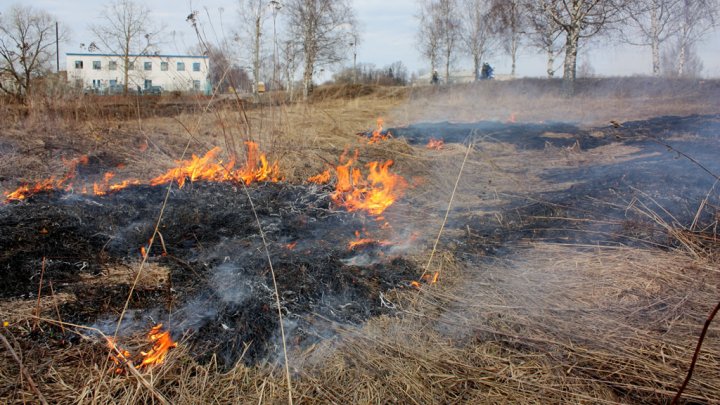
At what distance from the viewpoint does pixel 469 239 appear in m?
4.22

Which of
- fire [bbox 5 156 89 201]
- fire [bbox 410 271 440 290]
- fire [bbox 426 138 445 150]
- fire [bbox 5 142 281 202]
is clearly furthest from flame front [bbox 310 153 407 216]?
fire [bbox 5 156 89 201]

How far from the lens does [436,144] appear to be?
9609 millimetres

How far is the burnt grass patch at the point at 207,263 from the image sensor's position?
2.71 meters

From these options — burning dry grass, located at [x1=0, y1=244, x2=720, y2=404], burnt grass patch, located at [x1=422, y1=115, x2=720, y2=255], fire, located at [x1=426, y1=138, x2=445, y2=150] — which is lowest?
burning dry grass, located at [x1=0, y1=244, x2=720, y2=404]

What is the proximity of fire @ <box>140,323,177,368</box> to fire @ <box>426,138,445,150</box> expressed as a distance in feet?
25.2

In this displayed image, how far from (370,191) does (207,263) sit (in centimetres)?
278

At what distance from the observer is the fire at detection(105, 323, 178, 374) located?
7.55 feet

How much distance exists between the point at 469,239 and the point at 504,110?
13.9 meters

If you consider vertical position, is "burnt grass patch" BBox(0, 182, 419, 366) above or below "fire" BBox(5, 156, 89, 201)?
below

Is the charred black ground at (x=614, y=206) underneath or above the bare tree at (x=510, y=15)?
underneath

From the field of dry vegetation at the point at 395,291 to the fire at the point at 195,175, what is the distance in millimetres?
180

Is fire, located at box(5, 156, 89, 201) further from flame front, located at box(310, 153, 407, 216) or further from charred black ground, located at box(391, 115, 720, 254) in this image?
charred black ground, located at box(391, 115, 720, 254)

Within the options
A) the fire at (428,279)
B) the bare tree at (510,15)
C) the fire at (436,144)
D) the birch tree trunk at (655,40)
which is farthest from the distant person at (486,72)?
the fire at (428,279)

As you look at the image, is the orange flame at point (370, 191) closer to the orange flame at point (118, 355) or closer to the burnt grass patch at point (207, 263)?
the burnt grass patch at point (207, 263)
